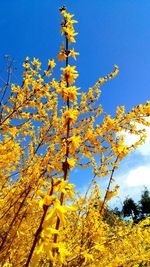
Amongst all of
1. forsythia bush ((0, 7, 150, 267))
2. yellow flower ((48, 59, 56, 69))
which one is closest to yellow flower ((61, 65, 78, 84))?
forsythia bush ((0, 7, 150, 267))

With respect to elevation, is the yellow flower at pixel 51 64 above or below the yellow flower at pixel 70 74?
above

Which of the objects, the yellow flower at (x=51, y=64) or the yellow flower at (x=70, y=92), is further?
the yellow flower at (x=51, y=64)

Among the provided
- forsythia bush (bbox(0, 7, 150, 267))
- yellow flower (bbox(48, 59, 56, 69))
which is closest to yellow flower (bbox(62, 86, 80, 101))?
forsythia bush (bbox(0, 7, 150, 267))

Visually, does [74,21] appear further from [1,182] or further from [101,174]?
[1,182]

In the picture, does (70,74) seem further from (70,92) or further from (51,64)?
(51,64)

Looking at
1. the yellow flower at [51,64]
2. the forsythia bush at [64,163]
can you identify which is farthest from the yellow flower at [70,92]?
the yellow flower at [51,64]

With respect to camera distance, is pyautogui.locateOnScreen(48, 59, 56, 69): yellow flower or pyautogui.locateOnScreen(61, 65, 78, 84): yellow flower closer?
pyautogui.locateOnScreen(61, 65, 78, 84): yellow flower

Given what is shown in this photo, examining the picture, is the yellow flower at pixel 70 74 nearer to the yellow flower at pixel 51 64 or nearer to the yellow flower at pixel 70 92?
the yellow flower at pixel 70 92

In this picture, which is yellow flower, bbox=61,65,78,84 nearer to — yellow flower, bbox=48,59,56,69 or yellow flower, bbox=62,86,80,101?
yellow flower, bbox=62,86,80,101

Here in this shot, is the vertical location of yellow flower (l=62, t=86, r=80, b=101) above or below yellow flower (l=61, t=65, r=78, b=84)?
below

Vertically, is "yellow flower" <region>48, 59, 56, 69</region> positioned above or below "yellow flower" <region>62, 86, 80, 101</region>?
above

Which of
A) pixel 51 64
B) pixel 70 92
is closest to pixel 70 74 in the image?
pixel 70 92

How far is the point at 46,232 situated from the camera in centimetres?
127

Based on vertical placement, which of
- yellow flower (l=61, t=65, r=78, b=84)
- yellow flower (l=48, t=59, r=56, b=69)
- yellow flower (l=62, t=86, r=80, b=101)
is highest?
yellow flower (l=48, t=59, r=56, b=69)
